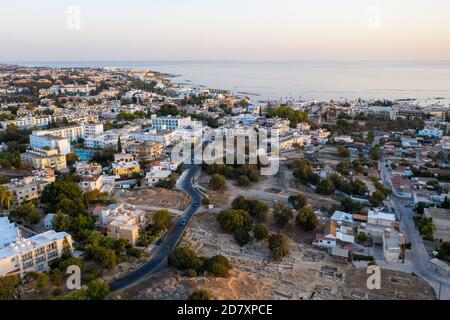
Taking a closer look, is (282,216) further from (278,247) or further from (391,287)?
(391,287)

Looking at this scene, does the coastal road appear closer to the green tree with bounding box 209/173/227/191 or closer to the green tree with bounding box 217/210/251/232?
the green tree with bounding box 217/210/251/232

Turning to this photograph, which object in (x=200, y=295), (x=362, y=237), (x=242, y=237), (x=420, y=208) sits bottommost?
(x=362, y=237)

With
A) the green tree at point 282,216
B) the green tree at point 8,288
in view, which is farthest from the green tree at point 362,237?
the green tree at point 8,288

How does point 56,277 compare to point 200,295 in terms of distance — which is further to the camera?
point 56,277

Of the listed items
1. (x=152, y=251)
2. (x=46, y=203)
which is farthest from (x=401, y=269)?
(x=46, y=203)

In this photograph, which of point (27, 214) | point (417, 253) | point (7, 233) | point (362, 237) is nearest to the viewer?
point (7, 233)

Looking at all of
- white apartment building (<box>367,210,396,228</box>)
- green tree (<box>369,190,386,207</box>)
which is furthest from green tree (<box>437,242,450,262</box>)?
green tree (<box>369,190,386,207</box>)

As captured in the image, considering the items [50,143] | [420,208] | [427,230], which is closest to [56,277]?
[427,230]
